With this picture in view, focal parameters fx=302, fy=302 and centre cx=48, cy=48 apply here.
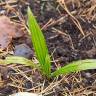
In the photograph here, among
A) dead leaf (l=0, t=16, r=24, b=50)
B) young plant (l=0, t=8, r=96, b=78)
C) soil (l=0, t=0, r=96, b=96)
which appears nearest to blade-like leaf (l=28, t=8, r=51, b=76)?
young plant (l=0, t=8, r=96, b=78)

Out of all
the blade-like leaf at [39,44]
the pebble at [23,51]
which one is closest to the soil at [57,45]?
the pebble at [23,51]

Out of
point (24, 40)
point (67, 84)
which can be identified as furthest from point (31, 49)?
point (67, 84)

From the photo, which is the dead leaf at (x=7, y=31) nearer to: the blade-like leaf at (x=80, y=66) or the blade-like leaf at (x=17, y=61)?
the blade-like leaf at (x=17, y=61)

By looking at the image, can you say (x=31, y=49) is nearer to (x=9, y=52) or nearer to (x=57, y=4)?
(x=9, y=52)

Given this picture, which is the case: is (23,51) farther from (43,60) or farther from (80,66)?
(80,66)

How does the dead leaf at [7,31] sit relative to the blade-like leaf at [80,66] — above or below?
above

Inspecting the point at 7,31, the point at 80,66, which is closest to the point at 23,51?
the point at 7,31
